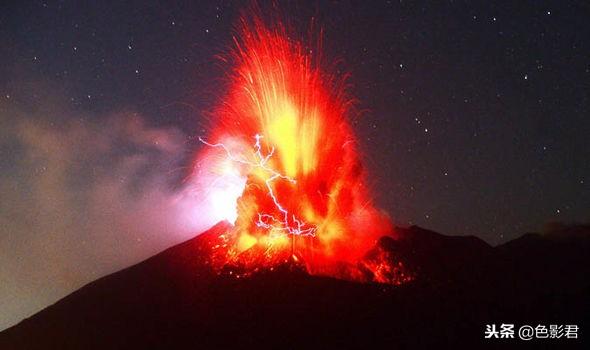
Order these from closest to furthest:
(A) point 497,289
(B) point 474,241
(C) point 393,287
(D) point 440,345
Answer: (D) point 440,345
(C) point 393,287
(A) point 497,289
(B) point 474,241

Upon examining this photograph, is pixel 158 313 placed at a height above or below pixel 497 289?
below

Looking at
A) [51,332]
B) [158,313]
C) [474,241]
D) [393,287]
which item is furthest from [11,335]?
[474,241]

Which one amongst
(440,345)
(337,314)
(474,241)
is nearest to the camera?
(440,345)

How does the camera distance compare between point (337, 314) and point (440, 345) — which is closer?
point (440, 345)

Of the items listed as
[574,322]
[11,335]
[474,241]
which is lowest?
[11,335]

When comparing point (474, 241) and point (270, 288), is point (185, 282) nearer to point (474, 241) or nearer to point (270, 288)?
point (270, 288)

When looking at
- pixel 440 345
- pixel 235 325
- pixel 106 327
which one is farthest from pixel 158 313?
pixel 440 345

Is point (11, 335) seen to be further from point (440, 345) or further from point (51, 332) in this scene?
point (440, 345)
